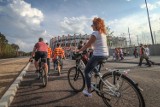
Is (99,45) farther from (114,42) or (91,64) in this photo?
(114,42)

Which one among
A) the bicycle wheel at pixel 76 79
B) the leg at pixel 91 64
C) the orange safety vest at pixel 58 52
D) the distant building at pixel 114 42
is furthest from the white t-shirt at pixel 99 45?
the distant building at pixel 114 42

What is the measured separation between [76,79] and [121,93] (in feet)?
8.06

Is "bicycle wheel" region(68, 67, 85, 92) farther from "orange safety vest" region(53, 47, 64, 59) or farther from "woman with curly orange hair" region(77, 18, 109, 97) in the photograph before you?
"orange safety vest" region(53, 47, 64, 59)

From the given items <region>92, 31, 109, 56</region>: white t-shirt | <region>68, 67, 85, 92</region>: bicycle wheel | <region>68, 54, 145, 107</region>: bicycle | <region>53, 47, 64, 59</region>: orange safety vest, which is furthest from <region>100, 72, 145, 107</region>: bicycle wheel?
<region>53, 47, 64, 59</region>: orange safety vest

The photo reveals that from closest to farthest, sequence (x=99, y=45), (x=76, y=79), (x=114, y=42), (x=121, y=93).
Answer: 1. (x=121, y=93)
2. (x=99, y=45)
3. (x=76, y=79)
4. (x=114, y=42)

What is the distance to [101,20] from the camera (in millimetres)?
4902

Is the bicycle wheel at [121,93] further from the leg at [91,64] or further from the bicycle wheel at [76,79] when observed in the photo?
the bicycle wheel at [76,79]

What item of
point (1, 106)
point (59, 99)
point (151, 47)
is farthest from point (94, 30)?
point (151, 47)

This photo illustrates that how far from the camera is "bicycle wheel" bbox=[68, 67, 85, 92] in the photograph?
6.08m

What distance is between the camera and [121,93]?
13.7 ft

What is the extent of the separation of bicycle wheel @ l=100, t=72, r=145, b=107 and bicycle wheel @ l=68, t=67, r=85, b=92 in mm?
1453

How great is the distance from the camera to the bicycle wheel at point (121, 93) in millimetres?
3764

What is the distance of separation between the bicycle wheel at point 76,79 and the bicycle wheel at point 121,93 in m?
1.45

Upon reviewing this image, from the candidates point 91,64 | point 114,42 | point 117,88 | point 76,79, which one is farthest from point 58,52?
point 114,42
